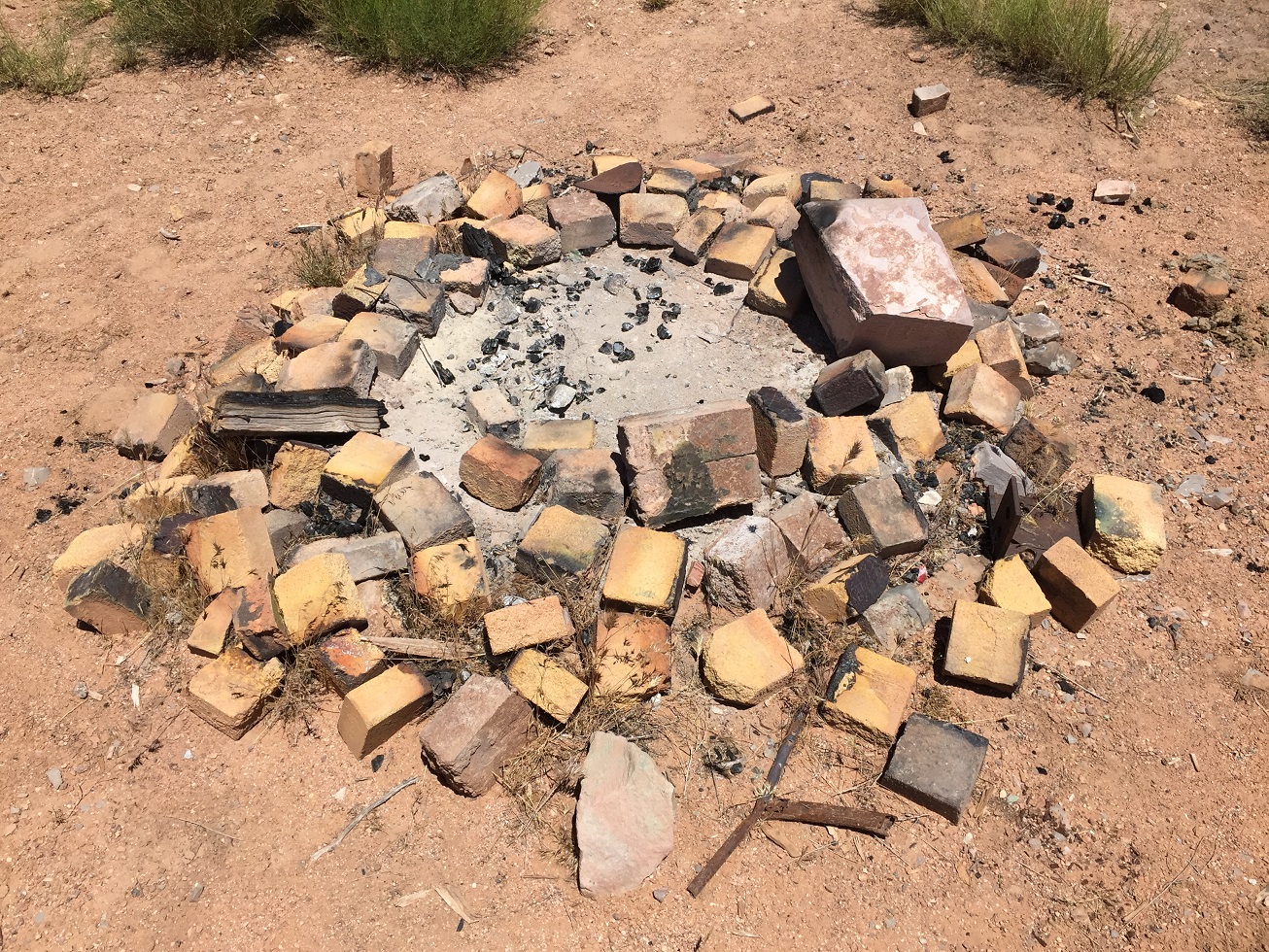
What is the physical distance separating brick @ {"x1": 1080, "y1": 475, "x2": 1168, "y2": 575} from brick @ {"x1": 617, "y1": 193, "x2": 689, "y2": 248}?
2742mm

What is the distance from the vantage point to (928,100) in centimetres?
634

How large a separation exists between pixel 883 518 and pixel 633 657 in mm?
1288

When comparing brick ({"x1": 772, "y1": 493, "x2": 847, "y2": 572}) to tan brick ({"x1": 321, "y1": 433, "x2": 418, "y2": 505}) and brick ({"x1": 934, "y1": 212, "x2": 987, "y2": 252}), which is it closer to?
tan brick ({"x1": 321, "y1": 433, "x2": 418, "y2": 505})

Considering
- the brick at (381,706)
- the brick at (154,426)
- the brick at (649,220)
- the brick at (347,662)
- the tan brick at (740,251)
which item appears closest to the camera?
the brick at (381,706)

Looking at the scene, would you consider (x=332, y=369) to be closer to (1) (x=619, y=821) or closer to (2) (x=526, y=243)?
(2) (x=526, y=243)

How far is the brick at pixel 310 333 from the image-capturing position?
4355 mm

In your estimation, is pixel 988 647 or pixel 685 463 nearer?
pixel 988 647

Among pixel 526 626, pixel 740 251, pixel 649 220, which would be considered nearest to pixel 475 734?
pixel 526 626

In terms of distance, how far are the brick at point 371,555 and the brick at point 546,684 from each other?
2.44 ft

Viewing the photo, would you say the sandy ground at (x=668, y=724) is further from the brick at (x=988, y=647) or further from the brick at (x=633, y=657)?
the brick at (x=633, y=657)

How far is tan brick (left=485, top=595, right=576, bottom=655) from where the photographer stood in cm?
324

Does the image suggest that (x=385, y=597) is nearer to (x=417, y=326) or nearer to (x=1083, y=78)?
(x=417, y=326)

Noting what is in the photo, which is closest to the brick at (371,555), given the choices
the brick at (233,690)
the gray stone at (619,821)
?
the brick at (233,690)

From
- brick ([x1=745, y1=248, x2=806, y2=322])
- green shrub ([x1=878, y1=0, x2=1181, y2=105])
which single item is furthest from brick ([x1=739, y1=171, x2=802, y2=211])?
green shrub ([x1=878, y1=0, x2=1181, y2=105])
